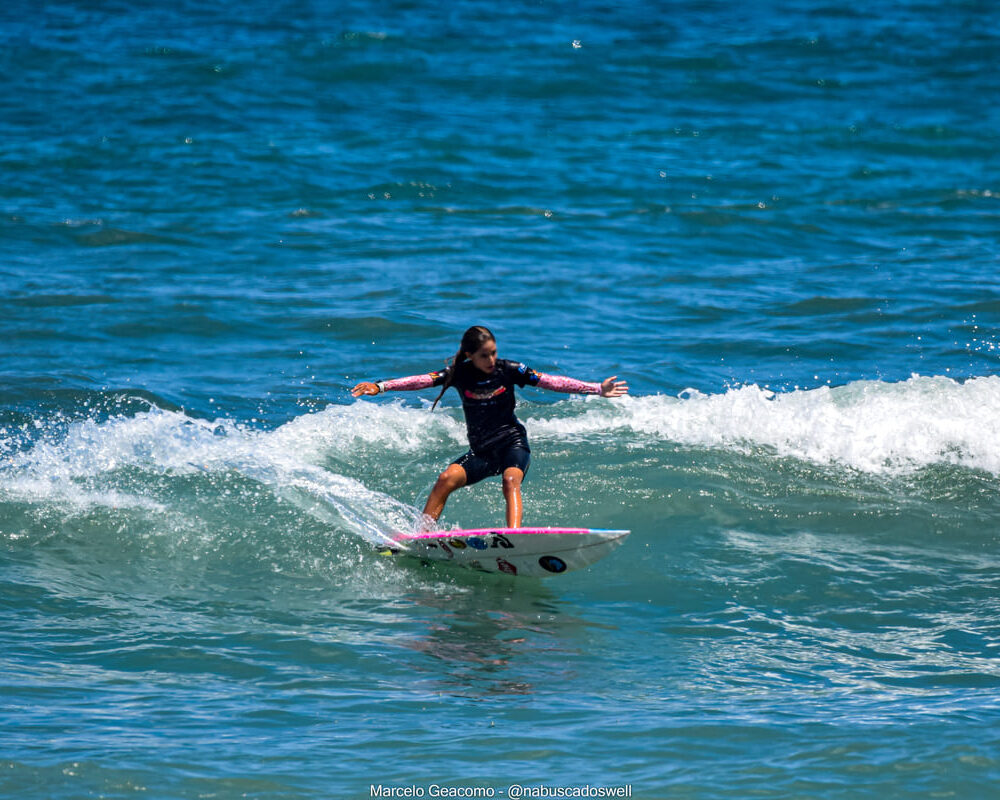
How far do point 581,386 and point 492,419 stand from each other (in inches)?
30.3

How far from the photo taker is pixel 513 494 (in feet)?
28.6

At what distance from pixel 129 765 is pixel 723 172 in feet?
58.3

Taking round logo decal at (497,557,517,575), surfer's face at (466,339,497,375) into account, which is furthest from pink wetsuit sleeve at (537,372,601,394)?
round logo decal at (497,557,517,575)

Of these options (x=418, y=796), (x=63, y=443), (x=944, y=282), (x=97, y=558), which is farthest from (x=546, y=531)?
(x=944, y=282)

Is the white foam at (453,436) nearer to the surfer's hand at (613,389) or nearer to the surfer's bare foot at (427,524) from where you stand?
the surfer's bare foot at (427,524)

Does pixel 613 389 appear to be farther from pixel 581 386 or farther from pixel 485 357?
pixel 485 357

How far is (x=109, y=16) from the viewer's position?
29.8 metres

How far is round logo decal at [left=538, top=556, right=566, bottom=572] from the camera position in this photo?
330 inches

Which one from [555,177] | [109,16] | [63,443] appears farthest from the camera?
[109,16]

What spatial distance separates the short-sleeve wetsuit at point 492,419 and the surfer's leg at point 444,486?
0.17 ft

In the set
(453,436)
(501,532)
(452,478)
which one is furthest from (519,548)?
(453,436)

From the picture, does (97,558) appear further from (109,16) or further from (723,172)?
(109,16)

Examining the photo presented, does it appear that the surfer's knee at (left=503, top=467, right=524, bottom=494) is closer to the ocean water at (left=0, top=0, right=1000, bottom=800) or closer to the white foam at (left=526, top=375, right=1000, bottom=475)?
the ocean water at (left=0, top=0, right=1000, bottom=800)

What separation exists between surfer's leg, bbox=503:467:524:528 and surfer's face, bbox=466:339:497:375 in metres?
0.79
